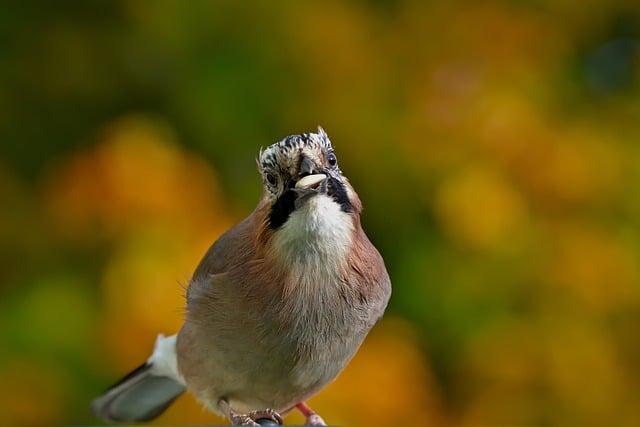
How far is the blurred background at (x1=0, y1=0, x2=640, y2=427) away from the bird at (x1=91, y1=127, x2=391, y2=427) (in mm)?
1169

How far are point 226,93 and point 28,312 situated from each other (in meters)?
1.18

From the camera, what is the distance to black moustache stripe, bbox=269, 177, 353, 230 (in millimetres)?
2926

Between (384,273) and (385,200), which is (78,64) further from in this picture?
(384,273)

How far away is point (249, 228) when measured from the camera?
336 cm

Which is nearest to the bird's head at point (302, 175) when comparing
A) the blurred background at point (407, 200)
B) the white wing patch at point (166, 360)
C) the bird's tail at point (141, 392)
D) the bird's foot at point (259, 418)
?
the bird's foot at point (259, 418)

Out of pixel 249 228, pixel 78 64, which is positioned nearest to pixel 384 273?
pixel 249 228

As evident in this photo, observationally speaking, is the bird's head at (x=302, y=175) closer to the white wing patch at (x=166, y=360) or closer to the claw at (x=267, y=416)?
the claw at (x=267, y=416)

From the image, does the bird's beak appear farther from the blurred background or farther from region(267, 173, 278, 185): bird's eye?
the blurred background

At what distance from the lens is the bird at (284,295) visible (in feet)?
9.61

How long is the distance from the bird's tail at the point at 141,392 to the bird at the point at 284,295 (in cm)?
35

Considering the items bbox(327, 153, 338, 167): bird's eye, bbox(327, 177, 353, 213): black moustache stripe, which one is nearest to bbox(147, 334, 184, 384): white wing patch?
bbox(327, 177, 353, 213): black moustache stripe

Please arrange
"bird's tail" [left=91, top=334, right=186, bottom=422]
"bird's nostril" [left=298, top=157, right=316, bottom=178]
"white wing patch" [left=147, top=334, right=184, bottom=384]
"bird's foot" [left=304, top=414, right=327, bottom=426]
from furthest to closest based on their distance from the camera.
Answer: "bird's tail" [left=91, top=334, right=186, bottom=422]
"white wing patch" [left=147, top=334, right=184, bottom=384]
"bird's foot" [left=304, top=414, right=327, bottom=426]
"bird's nostril" [left=298, top=157, right=316, bottom=178]

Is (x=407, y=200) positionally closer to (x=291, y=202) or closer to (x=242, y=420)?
(x=242, y=420)

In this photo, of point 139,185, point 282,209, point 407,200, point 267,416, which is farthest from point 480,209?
point 282,209
